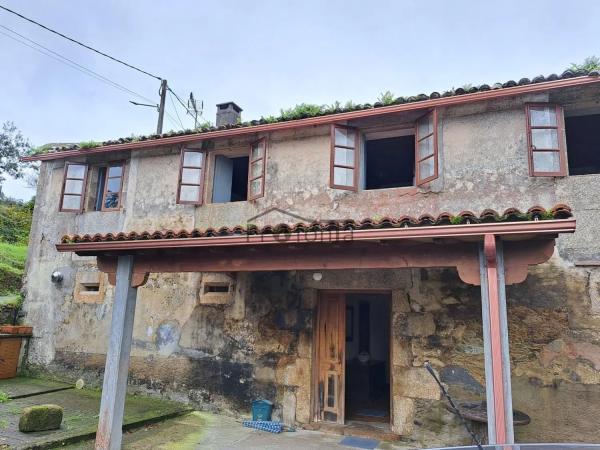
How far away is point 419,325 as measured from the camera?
718cm

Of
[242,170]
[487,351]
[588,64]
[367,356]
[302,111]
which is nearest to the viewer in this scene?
[487,351]

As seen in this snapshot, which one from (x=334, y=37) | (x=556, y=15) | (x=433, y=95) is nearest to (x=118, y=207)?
(x=433, y=95)

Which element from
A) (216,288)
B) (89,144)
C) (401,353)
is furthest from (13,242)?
(401,353)

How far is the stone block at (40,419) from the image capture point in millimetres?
6332

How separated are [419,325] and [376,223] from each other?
9.48 feet

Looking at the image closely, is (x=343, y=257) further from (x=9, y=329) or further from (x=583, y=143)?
(x=9, y=329)

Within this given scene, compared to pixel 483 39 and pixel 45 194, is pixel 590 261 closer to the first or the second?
pixel 45 194

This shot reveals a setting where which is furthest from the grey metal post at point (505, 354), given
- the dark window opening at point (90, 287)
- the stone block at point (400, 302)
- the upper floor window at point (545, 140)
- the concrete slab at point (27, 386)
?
the dark window opening at point (90, 287)

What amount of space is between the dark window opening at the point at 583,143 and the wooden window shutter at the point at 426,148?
2389 mm

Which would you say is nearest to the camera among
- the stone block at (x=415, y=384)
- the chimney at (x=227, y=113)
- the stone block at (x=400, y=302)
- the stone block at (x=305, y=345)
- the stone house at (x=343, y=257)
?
the stone house at (x=343, y=257)

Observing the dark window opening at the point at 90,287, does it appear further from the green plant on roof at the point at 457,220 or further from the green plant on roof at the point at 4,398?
the green plant on roof at the point at 457,220

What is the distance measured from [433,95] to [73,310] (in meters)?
9.25

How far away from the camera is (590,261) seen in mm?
6285

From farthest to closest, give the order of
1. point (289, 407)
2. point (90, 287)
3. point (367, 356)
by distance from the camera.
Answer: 1. point (367, 356)
2. point (90, 287)
3. point (289, 407)
